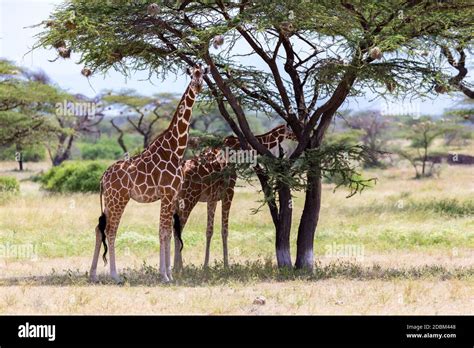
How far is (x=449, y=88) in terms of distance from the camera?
1136 cm

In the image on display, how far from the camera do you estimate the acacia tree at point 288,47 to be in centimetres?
1066

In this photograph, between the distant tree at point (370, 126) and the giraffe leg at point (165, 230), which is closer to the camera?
the giraffe leg at point (165, 230)

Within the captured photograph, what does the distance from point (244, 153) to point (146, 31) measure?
2.25 meters

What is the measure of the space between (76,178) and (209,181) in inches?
580

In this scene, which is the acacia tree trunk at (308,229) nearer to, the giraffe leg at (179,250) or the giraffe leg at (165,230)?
the giraffe leg at (179,250)

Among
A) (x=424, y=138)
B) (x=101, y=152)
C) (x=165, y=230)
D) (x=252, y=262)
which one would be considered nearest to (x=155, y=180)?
(x=165, y=230)

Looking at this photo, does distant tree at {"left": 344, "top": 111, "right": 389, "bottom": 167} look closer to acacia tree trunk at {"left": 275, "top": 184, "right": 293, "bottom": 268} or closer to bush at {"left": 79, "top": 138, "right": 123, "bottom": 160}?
bush at {"left": 79, "top": 138, "right": 123, "bottom": 160}

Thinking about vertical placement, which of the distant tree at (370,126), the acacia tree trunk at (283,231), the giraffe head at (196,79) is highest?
the distant tree at (370,126)

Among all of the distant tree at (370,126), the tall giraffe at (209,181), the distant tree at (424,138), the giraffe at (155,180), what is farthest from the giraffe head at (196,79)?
the distant tree at (370,126)

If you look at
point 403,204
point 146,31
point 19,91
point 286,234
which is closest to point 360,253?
point 286,234

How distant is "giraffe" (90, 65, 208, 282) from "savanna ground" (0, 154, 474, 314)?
2.17 ft

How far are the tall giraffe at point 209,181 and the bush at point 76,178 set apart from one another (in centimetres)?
1349

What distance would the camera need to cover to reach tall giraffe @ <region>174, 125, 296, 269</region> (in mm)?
11844

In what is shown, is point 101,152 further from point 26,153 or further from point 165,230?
point 165,230
